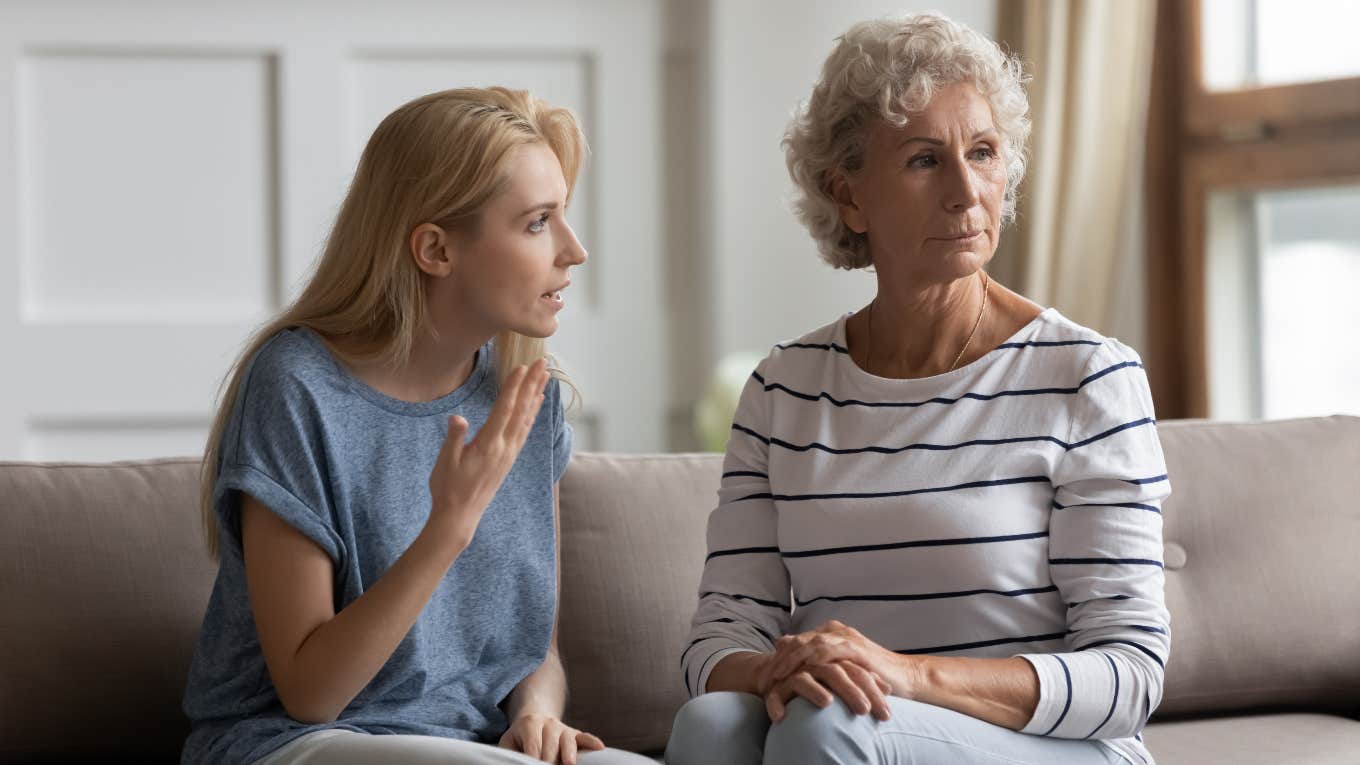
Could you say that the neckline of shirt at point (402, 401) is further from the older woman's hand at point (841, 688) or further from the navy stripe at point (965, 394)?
the older woman's hand at point (841, 688)

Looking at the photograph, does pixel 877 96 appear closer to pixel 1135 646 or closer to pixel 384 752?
pixel 1135 646

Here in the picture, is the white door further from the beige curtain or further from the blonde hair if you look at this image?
the blonde hair

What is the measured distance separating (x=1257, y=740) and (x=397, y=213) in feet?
4.09

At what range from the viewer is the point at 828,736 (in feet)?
4.33

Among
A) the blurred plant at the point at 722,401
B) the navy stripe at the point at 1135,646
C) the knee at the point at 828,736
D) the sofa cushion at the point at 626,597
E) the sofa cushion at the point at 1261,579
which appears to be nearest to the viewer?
the knee at the point at 828,736

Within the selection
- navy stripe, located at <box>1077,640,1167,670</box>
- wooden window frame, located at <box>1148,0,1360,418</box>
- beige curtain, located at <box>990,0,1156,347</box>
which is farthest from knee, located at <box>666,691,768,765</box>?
wooden window frame, located at <box>1148,0,1360,418</box>

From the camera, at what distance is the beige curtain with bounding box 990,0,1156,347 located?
321cm

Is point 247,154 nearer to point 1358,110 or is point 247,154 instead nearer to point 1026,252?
point 1026,252

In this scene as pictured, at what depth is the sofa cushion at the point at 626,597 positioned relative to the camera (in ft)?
6.14

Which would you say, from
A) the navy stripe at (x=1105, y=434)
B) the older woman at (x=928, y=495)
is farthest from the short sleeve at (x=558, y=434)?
the navy stripe at (x=1105, y=434)

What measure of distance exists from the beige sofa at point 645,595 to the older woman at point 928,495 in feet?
0.91

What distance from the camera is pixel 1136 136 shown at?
3.27 m

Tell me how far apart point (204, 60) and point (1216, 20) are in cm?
221

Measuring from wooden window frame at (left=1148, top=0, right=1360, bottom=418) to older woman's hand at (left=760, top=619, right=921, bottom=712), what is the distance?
6.54 feet
